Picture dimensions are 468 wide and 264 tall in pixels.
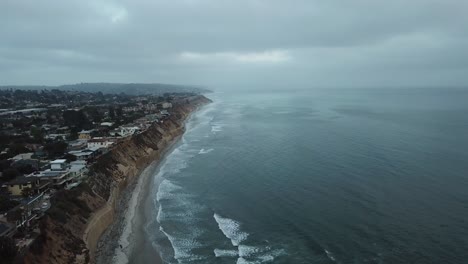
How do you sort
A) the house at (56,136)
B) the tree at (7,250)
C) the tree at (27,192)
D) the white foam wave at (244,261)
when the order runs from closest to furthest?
the tree at (7,250) → the white foam wave at (244,261) → the tree at (27,192) → the house at (56,136)

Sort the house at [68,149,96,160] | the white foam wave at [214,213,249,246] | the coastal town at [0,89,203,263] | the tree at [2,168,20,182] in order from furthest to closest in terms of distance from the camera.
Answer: the house at [68,149,96,160] → the tree at [2,168,20,182] → the white foam wave at [214,213,249,246] → the coastal town at [0,89,203,263]

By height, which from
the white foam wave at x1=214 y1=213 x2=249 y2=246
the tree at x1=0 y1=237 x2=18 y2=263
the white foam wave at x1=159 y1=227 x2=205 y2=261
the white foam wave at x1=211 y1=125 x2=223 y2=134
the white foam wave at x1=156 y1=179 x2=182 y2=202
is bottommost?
the white foam wave at x1=211 y1=125 x2=223 y2=134

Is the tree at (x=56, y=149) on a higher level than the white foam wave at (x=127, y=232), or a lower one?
higher

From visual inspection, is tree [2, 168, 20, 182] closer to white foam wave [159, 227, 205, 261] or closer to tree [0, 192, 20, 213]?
tree [0, 192, 20, 213]

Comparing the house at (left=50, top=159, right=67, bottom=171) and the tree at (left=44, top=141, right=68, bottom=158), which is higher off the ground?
the house at (left=50, top=159, right=67, bottom=171)

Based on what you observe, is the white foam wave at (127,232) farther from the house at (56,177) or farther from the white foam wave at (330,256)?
the white foam wave at (330,256)

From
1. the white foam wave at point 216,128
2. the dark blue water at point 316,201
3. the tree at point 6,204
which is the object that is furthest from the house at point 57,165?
the white foam wave at point 216,128

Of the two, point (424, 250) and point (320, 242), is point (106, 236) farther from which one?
point (424, 250)

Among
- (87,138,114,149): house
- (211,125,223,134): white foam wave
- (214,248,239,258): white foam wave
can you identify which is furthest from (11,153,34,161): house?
(211,125,223,134): white foam wave

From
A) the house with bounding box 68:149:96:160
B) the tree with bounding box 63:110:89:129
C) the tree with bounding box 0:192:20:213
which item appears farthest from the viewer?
the tree with bounding box 63:110:89:129
